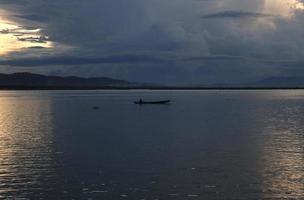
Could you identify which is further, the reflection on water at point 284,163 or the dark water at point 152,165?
the reflection on water at point 284,163

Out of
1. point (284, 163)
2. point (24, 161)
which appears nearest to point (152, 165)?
point (284, 163)

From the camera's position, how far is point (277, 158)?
108 ft

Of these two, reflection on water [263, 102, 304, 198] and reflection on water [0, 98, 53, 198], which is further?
reflection on water [0, 98, 53, 198]

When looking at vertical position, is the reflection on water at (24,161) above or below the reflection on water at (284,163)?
below

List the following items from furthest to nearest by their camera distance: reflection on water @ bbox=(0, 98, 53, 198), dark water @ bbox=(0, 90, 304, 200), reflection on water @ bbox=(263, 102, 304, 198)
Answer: reflection on water @ bbox=(0, 98, 53, 198), reflection on water @ bbox=(263, 102, 304, 198), dark water @ bbox=(0, 90, 304, 200)

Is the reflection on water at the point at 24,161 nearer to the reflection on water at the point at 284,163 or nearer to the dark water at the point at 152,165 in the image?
the dark water at the point at 152,165

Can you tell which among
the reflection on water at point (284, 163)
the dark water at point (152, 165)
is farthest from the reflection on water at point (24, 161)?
the reflection on water at point (284, 163)

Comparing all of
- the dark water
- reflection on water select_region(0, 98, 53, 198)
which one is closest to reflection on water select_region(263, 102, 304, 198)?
the dark water

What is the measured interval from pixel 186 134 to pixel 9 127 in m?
22.1

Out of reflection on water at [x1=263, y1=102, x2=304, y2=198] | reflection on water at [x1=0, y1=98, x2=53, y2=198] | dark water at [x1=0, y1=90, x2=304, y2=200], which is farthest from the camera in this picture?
reflection on water at [x1=0, y1=98, x2=53, y2=198]

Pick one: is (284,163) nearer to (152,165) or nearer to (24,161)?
(152,165)

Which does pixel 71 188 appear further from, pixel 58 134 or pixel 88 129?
pixel 88 129

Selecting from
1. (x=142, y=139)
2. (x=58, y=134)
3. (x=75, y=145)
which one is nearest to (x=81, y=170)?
(x=75, y=145)

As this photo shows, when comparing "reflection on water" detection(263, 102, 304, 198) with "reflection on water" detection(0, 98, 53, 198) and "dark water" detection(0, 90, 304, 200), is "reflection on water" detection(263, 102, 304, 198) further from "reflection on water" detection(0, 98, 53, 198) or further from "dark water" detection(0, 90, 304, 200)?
"reflection on water" detection(0, 98, 53, 198)
